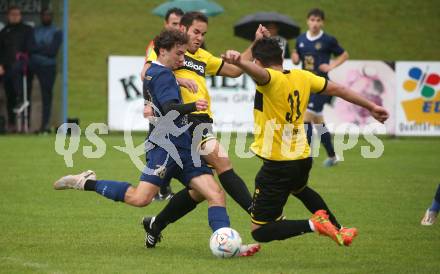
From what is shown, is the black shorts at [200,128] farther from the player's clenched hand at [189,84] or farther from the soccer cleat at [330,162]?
the soccer cleat at [330,162]

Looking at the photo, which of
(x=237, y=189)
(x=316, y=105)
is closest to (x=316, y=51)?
(x=316, y=105)

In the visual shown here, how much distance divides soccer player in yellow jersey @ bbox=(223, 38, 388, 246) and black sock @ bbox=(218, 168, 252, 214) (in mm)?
802

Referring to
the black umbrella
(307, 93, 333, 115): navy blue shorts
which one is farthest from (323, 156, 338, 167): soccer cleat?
the black umbrella

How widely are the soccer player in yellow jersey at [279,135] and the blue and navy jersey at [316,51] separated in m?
8.48

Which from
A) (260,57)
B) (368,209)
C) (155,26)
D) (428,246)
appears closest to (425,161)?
(368,209)

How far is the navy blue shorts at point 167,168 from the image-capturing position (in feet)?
27.8

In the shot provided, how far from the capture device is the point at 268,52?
27.0 ft

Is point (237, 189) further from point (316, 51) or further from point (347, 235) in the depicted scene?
point (316, 51)

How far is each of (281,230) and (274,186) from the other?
36 cm

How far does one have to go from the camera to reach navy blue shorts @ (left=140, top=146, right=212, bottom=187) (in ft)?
27.8

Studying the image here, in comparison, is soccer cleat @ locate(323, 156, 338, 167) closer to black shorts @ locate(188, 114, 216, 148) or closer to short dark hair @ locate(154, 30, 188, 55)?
black shorts @ locate(188, 114, 216, 148)

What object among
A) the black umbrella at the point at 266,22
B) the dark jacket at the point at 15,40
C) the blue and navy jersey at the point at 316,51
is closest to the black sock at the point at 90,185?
the blue and navy jersey at the point at 316,51

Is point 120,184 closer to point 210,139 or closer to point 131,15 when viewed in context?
point 210,139

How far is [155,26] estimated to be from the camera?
34.2 m
